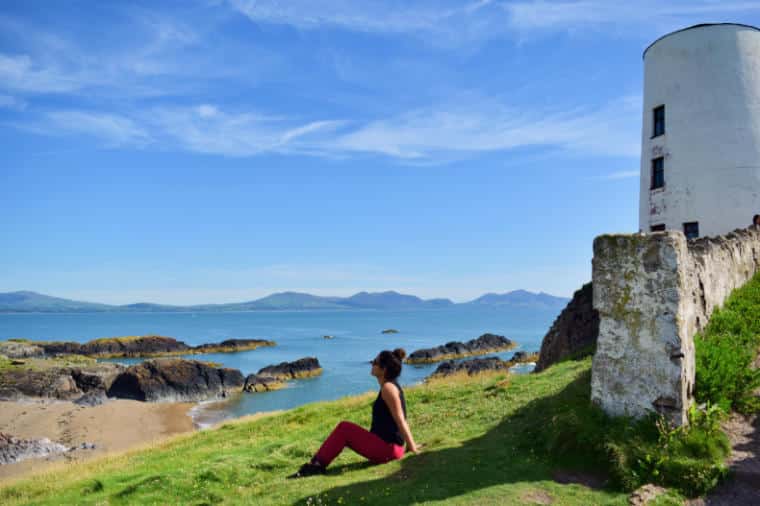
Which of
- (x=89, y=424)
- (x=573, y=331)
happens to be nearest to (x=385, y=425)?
(x=573, y=331)

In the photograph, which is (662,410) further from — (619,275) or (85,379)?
(85,379)

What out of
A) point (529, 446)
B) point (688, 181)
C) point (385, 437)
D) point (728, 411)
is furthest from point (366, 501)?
point (688, 181)

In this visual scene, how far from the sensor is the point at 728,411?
9969 mm

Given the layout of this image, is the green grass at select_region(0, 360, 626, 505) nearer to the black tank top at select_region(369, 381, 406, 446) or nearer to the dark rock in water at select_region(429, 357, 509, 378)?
the black tank top at select_region(369, 381, 406, 446)

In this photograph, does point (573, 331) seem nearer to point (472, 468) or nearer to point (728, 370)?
point (728, 370)

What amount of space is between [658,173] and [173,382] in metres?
45.6

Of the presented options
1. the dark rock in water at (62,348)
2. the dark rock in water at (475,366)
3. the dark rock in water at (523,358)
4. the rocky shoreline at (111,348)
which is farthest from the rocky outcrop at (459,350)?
the dark rock in water at (62,348)

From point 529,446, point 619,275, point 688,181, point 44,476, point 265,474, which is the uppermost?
point 688,181

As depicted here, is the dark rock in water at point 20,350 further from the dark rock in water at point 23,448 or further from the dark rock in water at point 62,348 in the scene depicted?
the dark rock in water at point 23,448

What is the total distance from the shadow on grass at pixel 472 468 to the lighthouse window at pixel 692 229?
1799 cm

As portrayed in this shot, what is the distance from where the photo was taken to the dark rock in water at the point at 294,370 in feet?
215

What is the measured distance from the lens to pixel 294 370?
67.1 m

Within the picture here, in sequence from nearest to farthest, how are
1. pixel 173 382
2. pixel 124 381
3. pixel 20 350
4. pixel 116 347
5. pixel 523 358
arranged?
pixel 124 381 → pixel 173 382 → pixel 523 358 → pixel 20 350 → pixel 116 347

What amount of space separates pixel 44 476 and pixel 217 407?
3396 cm
